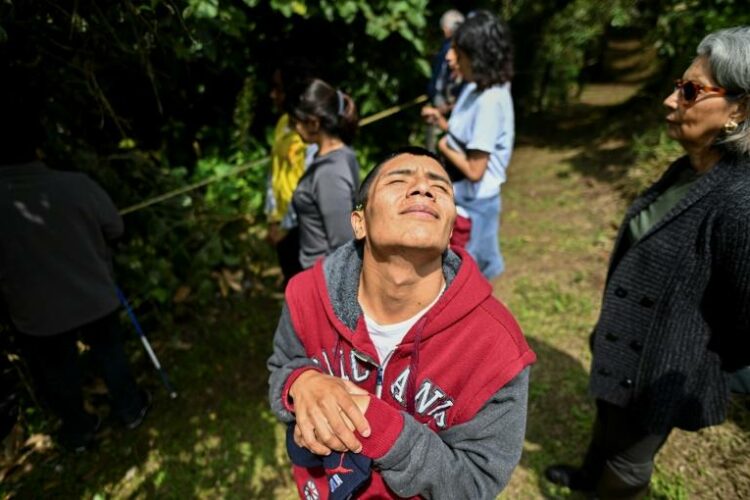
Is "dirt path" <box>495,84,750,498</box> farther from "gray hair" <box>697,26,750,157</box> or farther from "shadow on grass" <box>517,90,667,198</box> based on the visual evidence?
"gray hair" <box>697,26,750,157</box>

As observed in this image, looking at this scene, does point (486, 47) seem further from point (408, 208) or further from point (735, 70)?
point (408, 208)

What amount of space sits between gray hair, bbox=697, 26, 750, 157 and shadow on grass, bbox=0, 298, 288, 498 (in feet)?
9.95

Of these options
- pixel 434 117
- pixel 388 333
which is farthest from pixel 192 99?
pixel 388 333

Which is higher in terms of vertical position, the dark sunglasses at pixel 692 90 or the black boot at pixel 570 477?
the dark sunglasses at pixel 692 90

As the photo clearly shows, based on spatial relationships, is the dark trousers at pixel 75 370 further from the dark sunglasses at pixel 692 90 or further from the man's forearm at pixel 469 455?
the dark sunglasses at pixel 692 90

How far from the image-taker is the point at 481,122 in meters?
2.72

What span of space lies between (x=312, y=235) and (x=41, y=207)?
1.53 metres

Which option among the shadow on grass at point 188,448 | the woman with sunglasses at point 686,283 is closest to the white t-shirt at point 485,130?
the woman with sunglasses at point 686,283

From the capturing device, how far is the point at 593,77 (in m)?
16.3

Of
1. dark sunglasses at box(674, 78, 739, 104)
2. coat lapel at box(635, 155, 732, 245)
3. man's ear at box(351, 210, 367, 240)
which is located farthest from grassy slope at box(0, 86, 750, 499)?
dark sunglasses at box(674, 78, 739, 104)

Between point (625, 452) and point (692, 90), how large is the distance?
1.60 metres

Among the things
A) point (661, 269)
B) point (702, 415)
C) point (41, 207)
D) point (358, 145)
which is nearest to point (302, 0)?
point (358, 145)

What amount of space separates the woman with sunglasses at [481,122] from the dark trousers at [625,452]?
1359 mm

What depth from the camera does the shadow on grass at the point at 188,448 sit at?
2834 mm
